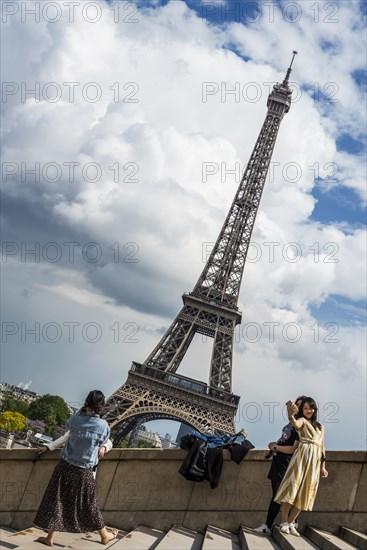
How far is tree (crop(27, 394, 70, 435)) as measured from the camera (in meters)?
102

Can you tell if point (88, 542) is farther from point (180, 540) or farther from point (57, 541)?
point (180, 540)

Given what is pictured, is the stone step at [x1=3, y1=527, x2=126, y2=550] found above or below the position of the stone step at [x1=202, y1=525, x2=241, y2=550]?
below

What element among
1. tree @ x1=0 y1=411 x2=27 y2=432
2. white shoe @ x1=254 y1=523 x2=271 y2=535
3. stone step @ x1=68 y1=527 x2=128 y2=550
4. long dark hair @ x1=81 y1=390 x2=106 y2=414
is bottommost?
tree @ x1=0 y1=411 x2=27 y2=432

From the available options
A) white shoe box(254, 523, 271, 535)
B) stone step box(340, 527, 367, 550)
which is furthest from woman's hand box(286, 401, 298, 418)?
stone step box(340, 527, 367, 550)

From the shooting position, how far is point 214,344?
5694 cm

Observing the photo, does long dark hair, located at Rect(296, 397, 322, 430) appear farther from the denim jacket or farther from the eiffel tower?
the eiffel tower

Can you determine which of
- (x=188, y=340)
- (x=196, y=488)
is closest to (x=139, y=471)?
(x=196, y=488)

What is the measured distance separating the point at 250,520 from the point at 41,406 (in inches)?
3989

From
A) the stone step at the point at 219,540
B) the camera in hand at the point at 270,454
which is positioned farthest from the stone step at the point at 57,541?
the camera in hand at the point at 270,454

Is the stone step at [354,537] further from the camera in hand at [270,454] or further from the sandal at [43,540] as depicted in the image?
the sandal at [43,540]

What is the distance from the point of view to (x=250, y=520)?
919 centimetres

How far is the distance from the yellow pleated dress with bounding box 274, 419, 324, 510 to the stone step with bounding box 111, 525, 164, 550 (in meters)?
1.76

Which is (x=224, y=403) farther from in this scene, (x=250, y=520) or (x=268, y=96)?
(x=250, y=520)

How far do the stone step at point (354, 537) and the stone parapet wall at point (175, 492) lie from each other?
30cm
